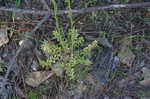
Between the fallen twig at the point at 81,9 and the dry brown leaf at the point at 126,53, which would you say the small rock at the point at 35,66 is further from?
the dry brown leaf at the point at 126,53

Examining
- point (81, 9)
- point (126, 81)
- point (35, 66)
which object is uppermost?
point (81, 9)

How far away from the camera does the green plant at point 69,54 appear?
229 cm

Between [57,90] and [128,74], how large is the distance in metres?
0.61

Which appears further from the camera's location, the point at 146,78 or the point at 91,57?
the point at 91,57

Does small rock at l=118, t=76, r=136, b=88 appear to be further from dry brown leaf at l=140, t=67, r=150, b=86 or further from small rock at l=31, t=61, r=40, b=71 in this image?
small rock at l=31, t=61, r=40, b=71

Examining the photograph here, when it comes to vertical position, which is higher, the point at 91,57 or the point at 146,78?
the point at 91,57

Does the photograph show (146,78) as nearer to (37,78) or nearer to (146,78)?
(146,78)

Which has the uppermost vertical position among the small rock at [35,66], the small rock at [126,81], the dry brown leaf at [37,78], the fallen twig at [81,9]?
the fallen twig at [81,9]

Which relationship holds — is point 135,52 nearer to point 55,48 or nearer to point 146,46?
point 146,46

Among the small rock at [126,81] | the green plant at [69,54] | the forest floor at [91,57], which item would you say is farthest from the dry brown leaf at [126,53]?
the green plant at [69,54]

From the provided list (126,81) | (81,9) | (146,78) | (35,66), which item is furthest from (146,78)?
(35,66)

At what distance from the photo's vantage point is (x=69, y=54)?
239 centimetres

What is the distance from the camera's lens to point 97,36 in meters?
2.50

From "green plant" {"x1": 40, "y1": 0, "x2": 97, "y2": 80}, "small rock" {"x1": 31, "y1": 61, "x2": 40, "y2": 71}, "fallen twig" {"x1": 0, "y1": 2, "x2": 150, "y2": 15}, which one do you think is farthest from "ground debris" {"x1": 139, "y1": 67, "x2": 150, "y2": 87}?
"small rock" {"x1": 31, "y1": 61, "x2": 40, "y2": 71}
